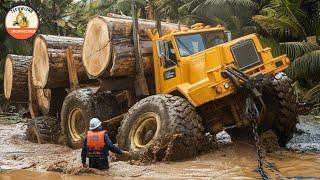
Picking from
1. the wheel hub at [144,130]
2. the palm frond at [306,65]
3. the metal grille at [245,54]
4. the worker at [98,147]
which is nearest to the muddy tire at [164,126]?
the wheel hub at [144,130]

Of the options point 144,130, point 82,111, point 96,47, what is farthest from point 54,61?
point 144,130

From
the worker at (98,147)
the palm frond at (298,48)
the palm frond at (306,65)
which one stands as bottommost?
the worker at (98,147)

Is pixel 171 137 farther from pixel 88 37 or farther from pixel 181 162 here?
pixel 88 37

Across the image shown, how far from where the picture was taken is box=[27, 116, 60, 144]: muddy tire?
43.0 ft

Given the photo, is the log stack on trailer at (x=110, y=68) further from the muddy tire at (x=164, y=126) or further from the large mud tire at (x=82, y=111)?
the muddy tire at (x=164, y=126)

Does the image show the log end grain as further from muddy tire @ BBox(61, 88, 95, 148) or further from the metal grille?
the metal grille

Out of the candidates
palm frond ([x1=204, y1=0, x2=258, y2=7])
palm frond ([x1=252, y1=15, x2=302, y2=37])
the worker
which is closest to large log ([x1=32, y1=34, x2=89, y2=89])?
the worker

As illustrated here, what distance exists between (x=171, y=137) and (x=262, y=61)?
2.32 meters

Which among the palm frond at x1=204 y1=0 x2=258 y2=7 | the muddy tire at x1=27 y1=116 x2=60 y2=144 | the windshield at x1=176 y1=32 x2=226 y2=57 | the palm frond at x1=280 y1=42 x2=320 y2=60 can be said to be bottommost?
the muddy tire at x1=27 y1=116 x2=60 y2=144

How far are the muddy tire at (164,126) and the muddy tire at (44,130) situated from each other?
444 centimetres

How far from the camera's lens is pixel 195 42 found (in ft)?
32.7

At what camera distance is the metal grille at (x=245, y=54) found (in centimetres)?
892

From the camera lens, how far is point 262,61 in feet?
30.0

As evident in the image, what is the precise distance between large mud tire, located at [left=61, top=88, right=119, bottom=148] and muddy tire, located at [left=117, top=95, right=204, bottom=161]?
6.65 ft
